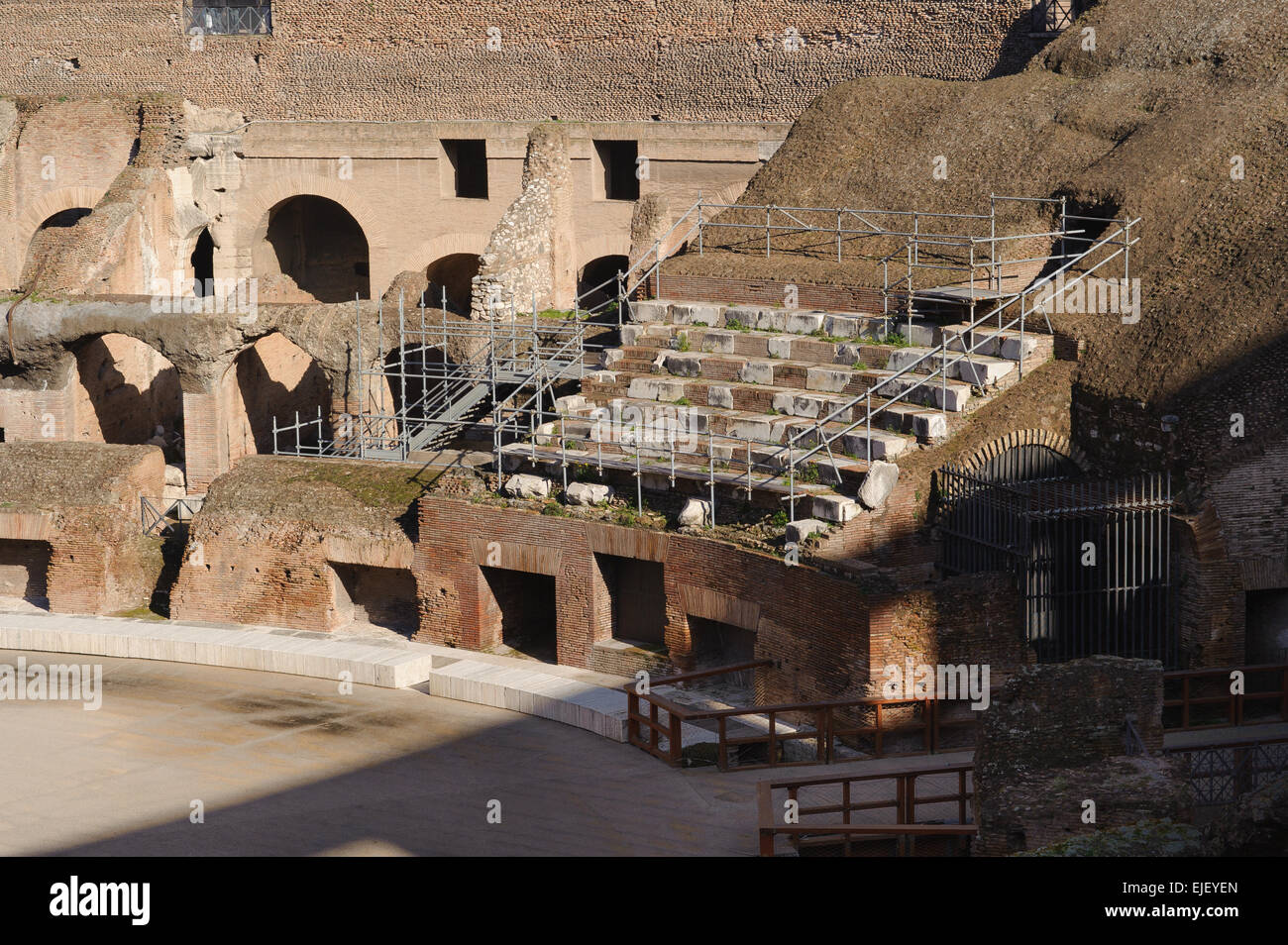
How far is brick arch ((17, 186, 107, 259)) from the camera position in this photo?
29202 mm

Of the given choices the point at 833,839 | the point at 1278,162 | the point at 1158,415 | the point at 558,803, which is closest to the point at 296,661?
the point at 558,803

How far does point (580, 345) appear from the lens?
20.8 m

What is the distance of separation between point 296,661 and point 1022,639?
6.91 metres

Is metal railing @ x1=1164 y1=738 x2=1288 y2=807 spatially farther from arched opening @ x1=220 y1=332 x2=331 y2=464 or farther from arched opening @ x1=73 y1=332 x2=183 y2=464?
arched opening @ x1=73 y1=332 x2=183 y2=464

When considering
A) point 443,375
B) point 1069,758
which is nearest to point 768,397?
point 443,375

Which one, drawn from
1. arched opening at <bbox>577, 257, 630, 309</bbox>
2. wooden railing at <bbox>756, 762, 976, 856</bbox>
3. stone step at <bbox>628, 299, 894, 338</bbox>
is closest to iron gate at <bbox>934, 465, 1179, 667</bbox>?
wooden railing at <bbox>756, 762, 976, 856</bbox>

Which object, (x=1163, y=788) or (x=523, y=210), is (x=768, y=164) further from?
(x=1163, y=788)

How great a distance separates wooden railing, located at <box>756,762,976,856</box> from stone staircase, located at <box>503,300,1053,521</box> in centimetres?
318

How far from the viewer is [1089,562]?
1570 centimetres

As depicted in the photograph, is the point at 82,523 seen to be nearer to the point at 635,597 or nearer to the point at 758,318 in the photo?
the point at 635,597

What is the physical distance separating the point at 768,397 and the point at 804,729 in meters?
3.75
